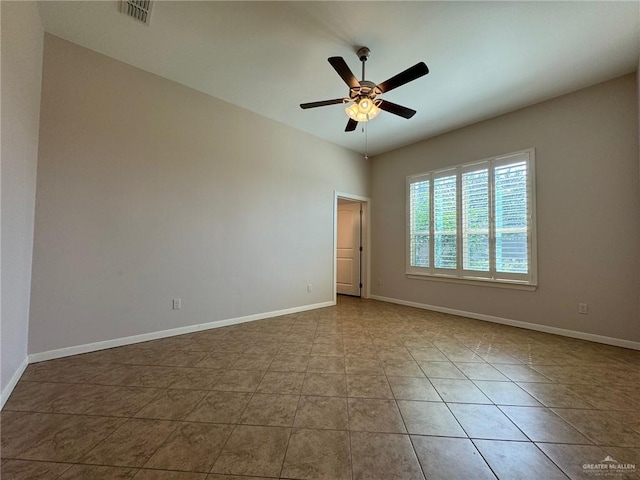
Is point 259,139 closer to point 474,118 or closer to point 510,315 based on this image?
point 474,118

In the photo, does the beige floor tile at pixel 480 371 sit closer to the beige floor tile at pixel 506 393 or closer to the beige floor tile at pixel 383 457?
the beige floor tile at pixel 506 393

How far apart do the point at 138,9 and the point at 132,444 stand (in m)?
3.21

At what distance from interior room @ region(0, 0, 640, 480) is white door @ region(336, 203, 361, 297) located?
1.37 meters

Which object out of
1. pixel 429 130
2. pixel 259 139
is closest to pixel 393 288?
pixel 429 130

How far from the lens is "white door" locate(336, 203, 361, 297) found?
5.94m

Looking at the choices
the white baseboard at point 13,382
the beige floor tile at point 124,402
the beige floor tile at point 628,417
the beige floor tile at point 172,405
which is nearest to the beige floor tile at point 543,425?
the beige floor tile at point 628,417

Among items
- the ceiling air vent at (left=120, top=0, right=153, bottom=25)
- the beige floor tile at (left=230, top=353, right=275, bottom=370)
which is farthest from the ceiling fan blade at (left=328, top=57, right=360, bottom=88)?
the beige floor tile at (left=230, top=353, right=275, bottom=370)

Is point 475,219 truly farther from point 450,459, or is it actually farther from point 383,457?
point 383,457

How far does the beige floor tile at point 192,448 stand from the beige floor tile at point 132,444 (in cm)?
5

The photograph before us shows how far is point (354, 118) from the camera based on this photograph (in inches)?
109

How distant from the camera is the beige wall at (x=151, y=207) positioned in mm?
2521

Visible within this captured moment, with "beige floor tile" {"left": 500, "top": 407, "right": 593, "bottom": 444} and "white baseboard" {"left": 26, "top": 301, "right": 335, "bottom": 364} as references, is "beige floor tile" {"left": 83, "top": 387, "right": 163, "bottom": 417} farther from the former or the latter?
"beige floor tile" {"left": 500, "top": 407, "right": 593, "bottom": 444}

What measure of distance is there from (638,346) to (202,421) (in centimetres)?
428

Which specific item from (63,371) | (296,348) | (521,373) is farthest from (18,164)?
(521,373)
